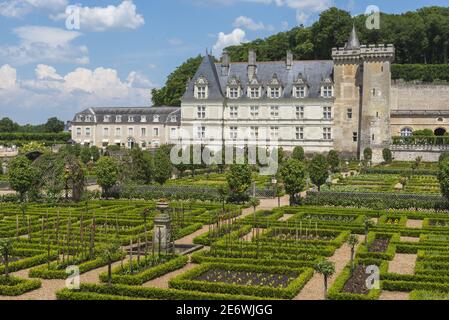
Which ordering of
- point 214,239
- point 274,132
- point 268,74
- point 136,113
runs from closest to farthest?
1. point 214,239
2. point 274,132
3. point 268,74
4. point 136,113

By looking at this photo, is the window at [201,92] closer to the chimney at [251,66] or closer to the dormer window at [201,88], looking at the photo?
the dormer window at [201,88]

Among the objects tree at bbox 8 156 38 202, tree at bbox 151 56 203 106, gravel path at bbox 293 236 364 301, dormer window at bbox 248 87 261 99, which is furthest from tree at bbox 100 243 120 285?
tree at bbox 151 56 203 106

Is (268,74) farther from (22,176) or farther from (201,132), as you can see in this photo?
(22,176)

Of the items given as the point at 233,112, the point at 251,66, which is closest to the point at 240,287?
the point at 233,112

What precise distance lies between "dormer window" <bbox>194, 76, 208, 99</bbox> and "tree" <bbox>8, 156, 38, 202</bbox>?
113 feet

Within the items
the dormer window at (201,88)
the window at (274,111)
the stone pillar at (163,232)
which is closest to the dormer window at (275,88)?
the window at (274,111)

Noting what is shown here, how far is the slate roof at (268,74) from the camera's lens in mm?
64625

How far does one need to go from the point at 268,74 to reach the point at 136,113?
2124 centimetres

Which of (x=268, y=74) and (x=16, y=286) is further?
(x=268, y=74)

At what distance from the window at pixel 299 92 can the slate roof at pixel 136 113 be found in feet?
59.0

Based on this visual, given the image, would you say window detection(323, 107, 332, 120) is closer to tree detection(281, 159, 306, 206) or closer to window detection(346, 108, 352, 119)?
window detection(346, 108, 352, 119)

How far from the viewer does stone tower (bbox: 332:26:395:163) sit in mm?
61219

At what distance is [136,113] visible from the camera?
258ft

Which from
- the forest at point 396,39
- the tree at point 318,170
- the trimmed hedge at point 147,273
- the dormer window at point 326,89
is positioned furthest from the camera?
the forest at point 396,39
